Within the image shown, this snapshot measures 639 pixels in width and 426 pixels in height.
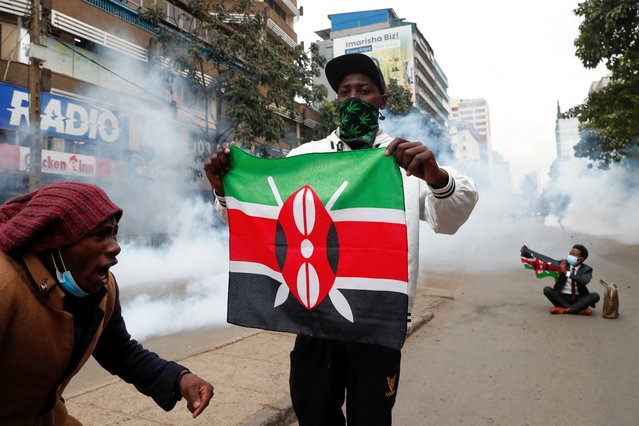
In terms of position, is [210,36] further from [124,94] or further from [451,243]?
[451,243]

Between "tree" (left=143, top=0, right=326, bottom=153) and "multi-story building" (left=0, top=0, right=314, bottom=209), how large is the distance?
1.79 feet

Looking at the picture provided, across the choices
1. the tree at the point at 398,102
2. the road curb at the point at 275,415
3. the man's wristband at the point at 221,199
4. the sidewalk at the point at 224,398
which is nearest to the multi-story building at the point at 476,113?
the tree at the point at 398,102

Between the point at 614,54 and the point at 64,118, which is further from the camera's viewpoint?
the point at 64,118

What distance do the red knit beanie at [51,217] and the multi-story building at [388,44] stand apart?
47572 mm

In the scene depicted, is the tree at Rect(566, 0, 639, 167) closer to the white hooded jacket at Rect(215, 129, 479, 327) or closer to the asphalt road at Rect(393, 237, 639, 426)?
the asphalt road at Rect(393, 237, 639, 426)

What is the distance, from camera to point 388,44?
53.3m

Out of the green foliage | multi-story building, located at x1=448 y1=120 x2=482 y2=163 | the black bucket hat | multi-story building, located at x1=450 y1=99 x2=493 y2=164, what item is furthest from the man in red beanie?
multi-story building, located at x1=450 y1=99 x2=493 y2=164

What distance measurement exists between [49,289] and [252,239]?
2.85 ft

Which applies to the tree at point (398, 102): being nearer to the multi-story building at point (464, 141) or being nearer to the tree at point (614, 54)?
the tree at point (614, 54)

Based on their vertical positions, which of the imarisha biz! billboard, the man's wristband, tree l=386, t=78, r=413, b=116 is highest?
the imarisha biz! billboard

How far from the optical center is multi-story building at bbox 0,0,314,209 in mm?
12453

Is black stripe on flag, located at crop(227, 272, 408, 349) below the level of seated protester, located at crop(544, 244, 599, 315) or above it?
above

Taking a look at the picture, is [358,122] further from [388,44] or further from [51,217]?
[388,44]

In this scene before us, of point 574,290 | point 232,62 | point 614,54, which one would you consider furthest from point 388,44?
point 574,290
